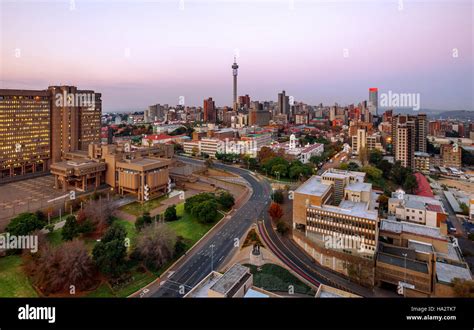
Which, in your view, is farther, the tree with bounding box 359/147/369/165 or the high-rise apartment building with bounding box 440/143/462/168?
the high-rise apartment building with bounding box 440/143/462/168

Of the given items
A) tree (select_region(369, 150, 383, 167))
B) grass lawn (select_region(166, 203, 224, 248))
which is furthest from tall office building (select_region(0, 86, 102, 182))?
tree (select_region(369, 150, 383, 167))

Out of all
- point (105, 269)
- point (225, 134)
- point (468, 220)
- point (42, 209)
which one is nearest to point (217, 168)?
point (225, 134)

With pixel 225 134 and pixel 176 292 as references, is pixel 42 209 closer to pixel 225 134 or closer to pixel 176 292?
pixel 176 292

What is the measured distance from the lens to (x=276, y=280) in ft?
23.0

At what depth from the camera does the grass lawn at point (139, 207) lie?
37.8ft

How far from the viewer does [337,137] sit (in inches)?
1160

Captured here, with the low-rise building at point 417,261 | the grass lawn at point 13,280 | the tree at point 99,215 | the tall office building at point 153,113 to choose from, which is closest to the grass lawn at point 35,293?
the grass lawn at point 13,280

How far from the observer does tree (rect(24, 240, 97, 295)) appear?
6398 millimetres

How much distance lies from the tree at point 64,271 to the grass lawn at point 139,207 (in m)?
4.45

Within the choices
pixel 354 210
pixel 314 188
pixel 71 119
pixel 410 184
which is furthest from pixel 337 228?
pixel 71 119

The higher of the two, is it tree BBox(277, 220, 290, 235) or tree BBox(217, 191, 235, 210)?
tree BBox(217, 191, 235, 210)

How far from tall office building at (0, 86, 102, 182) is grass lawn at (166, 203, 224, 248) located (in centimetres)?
1154

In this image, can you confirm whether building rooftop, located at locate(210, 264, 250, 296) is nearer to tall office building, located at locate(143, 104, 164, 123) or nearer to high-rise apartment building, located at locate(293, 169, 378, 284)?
high-rise apartment building, located at locate(293, 169, 378, 284)

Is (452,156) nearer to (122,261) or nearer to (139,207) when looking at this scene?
(139,207)
